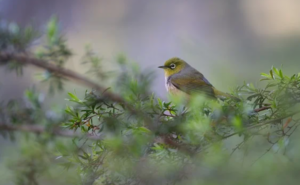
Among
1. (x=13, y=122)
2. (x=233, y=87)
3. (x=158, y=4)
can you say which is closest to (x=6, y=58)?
(x=13, y=122)

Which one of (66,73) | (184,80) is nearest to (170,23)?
(184,80)

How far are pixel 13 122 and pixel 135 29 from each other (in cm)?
515

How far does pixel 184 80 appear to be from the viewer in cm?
262

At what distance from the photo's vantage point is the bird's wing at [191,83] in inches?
93.0

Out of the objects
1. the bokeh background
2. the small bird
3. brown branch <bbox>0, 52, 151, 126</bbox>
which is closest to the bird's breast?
the small bird

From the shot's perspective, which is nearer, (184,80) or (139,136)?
(139,136)

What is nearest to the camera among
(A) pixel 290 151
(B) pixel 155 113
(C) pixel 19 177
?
(A) pixel 290 151

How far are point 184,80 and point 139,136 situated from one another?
1.90 m

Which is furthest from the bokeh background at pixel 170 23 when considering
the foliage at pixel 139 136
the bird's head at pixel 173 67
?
the foliage at pixel 139 136

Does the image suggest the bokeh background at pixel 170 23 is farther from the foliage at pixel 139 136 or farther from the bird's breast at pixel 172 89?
the foliage at pixel 139 136

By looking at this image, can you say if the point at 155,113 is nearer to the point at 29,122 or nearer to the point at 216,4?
the point at 29,122

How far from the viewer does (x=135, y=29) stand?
19.3 feet

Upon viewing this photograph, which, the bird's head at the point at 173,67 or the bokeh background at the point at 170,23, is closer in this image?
the bird's head at the point at 173,67

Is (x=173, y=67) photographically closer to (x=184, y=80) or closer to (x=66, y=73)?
(x=184, y=80)
